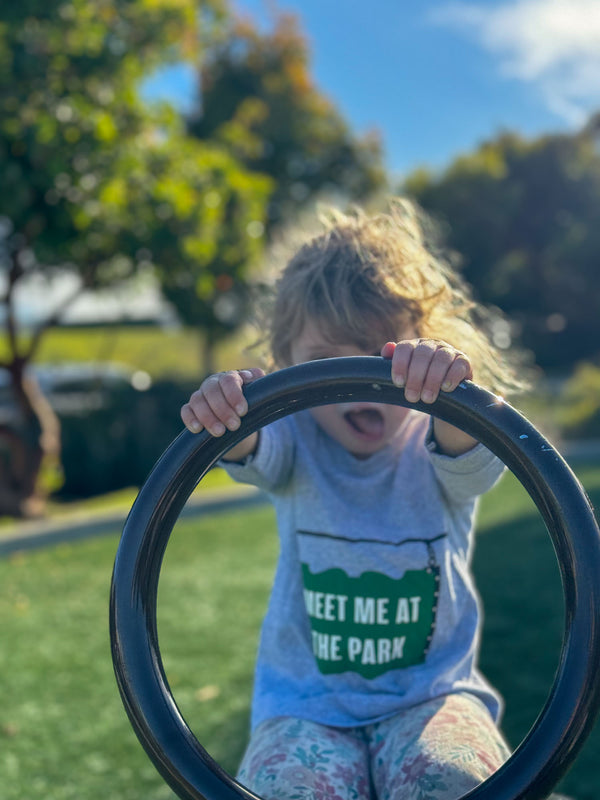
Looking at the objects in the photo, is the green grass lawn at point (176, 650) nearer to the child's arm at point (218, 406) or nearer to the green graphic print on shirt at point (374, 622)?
the green graphic print on shirt at point (374, 622)

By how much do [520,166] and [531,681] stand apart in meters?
28.7

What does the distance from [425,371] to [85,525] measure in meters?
6.00

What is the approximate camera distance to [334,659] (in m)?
1.75

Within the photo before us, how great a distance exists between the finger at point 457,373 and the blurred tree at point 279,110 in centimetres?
2438

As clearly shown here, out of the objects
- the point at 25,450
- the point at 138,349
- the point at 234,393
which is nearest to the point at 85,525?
the point at 25,450

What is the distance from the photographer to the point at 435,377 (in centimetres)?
128

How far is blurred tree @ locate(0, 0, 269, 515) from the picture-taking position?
7.99 metres

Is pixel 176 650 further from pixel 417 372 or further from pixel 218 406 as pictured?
pixel 417 372

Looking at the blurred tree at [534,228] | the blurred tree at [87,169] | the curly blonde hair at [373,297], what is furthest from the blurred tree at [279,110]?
the curly blonde hair at [373,297]

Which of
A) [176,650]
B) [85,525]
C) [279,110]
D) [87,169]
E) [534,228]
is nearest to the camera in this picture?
[176,650]

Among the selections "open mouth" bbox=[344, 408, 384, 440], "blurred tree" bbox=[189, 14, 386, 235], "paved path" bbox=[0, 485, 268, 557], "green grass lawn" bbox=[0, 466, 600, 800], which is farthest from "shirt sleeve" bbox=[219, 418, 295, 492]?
"blurred tree" bbox=[189, 14, 386, 235]

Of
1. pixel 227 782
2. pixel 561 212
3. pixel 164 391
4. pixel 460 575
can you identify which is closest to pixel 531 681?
pixel 460 575

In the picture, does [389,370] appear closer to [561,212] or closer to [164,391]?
[164,391]

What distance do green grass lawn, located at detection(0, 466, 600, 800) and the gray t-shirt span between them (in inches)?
40.4
